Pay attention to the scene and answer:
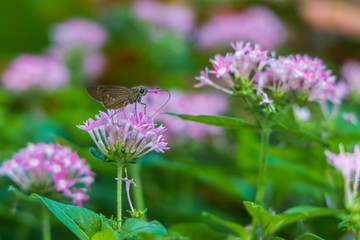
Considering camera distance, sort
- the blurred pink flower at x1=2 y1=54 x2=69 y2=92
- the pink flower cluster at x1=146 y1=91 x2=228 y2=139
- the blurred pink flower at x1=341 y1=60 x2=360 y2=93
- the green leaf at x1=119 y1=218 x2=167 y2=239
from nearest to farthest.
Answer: the green leaf at x1=119 y1=218 x2=167 y2=239, the pink flower cluster at x1=146 y1=91 x2=228 y2=139, the blurred pink flower at x1=341 y1=60 x2=360 y2=93, the blurred pink flower at x1=2 y1=54 x2=69 y2=92

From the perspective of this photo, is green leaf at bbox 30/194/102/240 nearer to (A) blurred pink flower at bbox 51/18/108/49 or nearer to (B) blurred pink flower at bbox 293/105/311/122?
(B) blurred pink flower at bbox 293/105/311/122

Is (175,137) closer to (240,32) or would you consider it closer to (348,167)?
(348,167)

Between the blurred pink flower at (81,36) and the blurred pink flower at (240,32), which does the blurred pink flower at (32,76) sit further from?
the blurred pink flower at (240,32)

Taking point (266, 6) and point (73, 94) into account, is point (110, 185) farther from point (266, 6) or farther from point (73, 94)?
point (266, 6)

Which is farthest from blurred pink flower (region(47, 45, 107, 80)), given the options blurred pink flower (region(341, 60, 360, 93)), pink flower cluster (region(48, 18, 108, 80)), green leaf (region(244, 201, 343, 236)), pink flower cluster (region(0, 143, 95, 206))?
green leaf (region(244, 201, 343, 236))

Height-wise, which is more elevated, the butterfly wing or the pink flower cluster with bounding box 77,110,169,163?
the butterfly wing

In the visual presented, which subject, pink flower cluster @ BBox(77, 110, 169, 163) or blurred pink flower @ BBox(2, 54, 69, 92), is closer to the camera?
pink flower cluster @ BBox(77, 110, 169, 163)

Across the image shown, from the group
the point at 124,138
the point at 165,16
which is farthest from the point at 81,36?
the point at 124,138

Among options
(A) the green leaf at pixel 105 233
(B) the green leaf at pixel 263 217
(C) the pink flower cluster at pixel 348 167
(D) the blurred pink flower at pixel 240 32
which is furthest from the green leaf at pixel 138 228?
(D) the blurred pink flower at pixel 240 32
